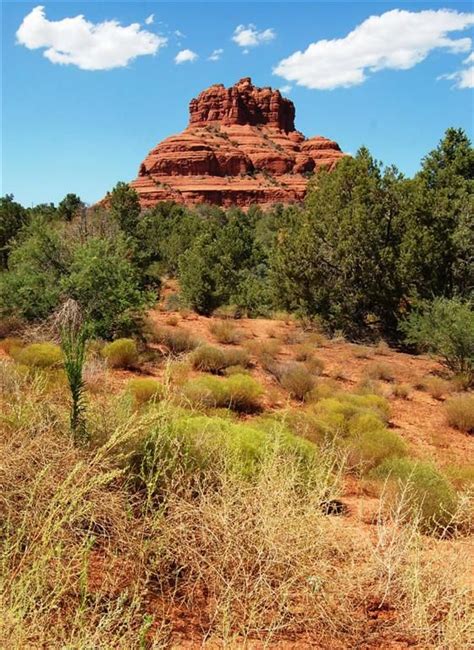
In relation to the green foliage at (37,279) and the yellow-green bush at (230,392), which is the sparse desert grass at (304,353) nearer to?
the yellow-green bush at (230,392)

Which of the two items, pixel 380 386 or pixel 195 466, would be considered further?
pixel 380 386

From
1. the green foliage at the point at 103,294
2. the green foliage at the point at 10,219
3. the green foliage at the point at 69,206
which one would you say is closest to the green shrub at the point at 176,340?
the green foliage at the point at 103,294

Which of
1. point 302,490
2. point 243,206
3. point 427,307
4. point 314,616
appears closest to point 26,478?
A: point 314,616

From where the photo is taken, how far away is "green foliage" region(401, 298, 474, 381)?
13.3 metres

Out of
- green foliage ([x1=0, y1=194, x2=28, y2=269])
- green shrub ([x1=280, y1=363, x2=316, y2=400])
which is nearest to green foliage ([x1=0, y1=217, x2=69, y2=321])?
green shrub ([x1=280, y1=363, x2=316, y2=400])

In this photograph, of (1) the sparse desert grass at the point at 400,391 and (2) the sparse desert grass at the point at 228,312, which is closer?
(1) the sparse desert grass at the point at 400,391

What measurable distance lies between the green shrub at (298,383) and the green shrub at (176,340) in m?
3.29

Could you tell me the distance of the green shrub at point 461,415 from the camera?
1003cm

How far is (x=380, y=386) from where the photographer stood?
12.3 m

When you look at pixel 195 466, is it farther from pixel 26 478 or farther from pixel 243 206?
pixel 243 206

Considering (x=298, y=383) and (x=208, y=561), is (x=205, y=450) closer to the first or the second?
(x=208, y=561)

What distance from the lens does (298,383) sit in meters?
11.0

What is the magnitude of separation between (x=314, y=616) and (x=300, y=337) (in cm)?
1395

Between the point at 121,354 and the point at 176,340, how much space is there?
2688 millimetres
